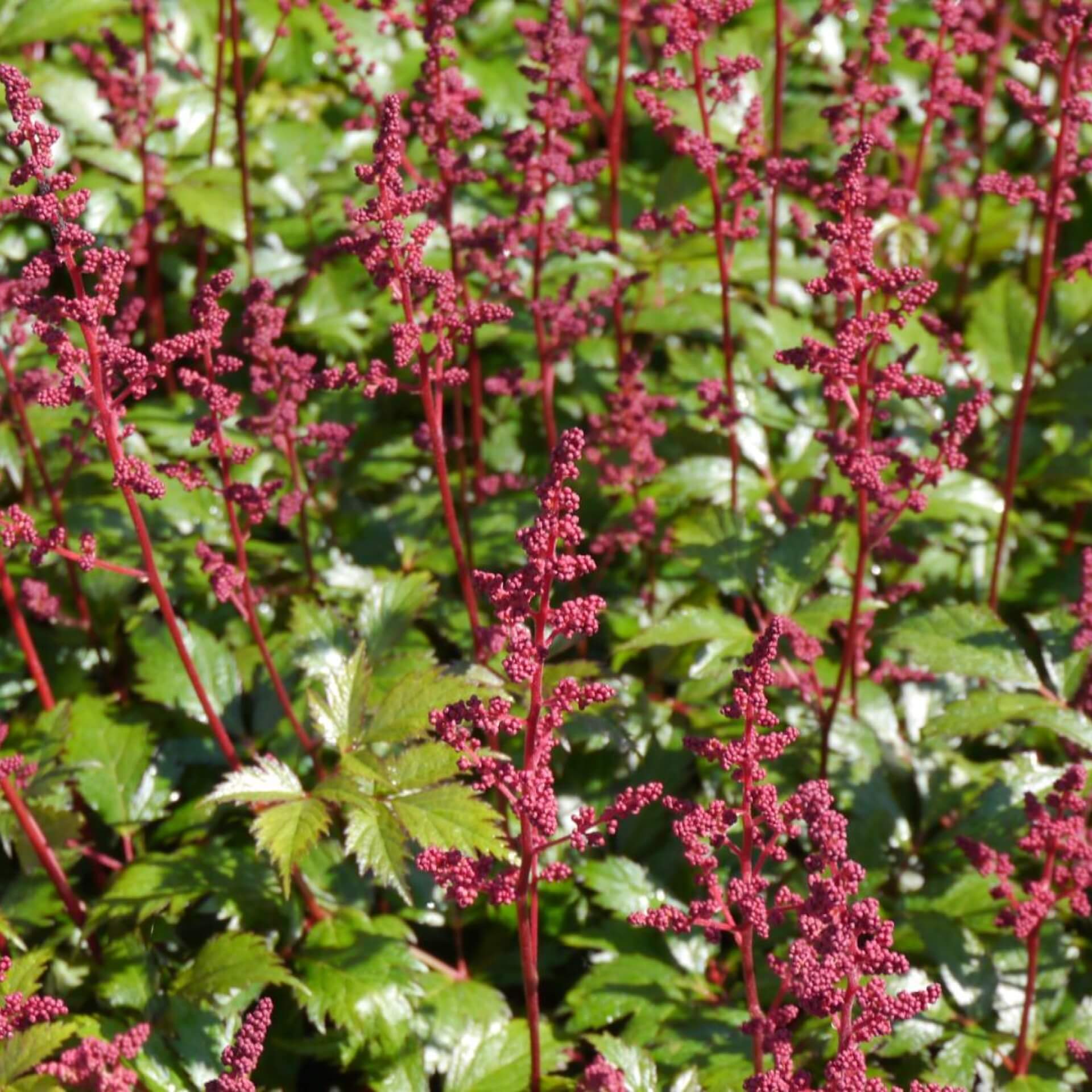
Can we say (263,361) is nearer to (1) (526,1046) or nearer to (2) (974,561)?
(1) (526,1046)

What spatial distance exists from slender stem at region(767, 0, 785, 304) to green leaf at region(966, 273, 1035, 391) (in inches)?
28.2

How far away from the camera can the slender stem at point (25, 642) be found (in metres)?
3.27

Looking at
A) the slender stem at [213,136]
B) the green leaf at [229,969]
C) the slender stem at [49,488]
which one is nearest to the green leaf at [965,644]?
the green leaf at [229,969]

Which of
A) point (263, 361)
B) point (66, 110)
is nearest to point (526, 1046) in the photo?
point (263, 361)

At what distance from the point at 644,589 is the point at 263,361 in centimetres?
138

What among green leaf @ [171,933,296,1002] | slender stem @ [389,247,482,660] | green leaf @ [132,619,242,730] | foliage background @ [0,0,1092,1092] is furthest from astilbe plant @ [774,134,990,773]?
green leaf @ [132,619,242,730]

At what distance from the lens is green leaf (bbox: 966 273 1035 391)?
474 cm

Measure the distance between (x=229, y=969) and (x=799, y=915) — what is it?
133cm

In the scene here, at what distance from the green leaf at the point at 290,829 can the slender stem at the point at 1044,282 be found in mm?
2068

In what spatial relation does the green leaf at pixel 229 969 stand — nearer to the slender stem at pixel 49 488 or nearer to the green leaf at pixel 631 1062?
the green leaf at pixel 631 1062

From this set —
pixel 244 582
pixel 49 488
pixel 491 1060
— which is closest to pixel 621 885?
pixel 491 1060

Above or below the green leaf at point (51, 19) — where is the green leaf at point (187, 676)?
below

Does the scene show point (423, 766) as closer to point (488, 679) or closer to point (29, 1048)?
point (488, 679)

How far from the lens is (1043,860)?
3119 millimetres
